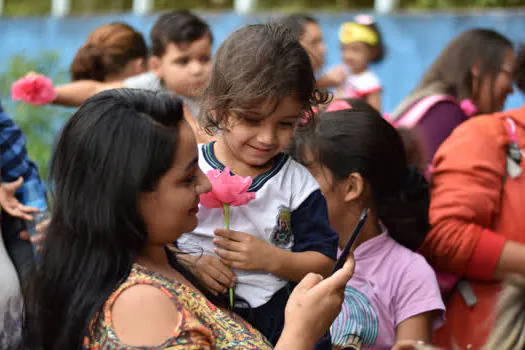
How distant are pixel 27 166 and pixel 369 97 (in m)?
3.86

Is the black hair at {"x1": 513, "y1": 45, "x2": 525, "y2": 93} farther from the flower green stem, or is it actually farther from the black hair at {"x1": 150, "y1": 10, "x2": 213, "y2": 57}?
the black hair at {"x1": 150, "y1": 10, "x2": 213, "y2": 57}

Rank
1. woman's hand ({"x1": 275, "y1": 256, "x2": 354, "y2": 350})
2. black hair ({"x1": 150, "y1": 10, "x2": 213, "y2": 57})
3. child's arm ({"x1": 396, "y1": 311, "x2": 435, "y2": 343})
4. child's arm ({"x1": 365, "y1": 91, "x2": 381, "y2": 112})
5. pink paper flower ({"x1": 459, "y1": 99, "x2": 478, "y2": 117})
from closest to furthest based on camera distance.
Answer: woman's hand ({"x1": 275, "y1": 256, "x2": 354, "y2": 350}) → child's arm ({"x1": 396, "y1": 311, "x2": 435, "y2": 343}) → pink paper flower ({"x1": 459, "y1": 99, "x2": 478, "y2": 117}) → black hair ({"x1": 150, "y1": 10, "x2": 213, "y2": 57}) → child's arm ({"x1": 365, "y1": 91, "x2": 381, "y2": 112})

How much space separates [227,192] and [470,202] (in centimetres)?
115

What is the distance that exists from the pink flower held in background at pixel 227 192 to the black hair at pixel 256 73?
27cm

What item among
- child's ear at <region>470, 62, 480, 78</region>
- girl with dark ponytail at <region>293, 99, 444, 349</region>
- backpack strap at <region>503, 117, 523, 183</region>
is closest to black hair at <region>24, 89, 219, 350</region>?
girl with dark ponytail at <region>293, 99, 444, 349</region>

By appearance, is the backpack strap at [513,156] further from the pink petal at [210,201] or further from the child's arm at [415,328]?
the pink petal at [210,201]

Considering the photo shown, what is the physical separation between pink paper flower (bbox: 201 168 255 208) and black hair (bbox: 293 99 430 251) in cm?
70

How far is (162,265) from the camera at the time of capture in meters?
2.03

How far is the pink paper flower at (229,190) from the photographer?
7.68 ft

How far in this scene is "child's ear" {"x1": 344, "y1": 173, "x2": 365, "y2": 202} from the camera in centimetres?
300

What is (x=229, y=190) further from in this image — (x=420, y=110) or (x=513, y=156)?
(x=420, y=110)

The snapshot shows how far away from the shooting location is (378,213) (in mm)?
3109

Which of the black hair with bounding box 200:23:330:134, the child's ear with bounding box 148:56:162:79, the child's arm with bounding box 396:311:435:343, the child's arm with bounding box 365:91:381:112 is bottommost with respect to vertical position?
the child's arm with bounding box 365:91:381:112

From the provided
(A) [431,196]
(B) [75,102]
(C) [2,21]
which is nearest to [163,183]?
(A) [431,196]
